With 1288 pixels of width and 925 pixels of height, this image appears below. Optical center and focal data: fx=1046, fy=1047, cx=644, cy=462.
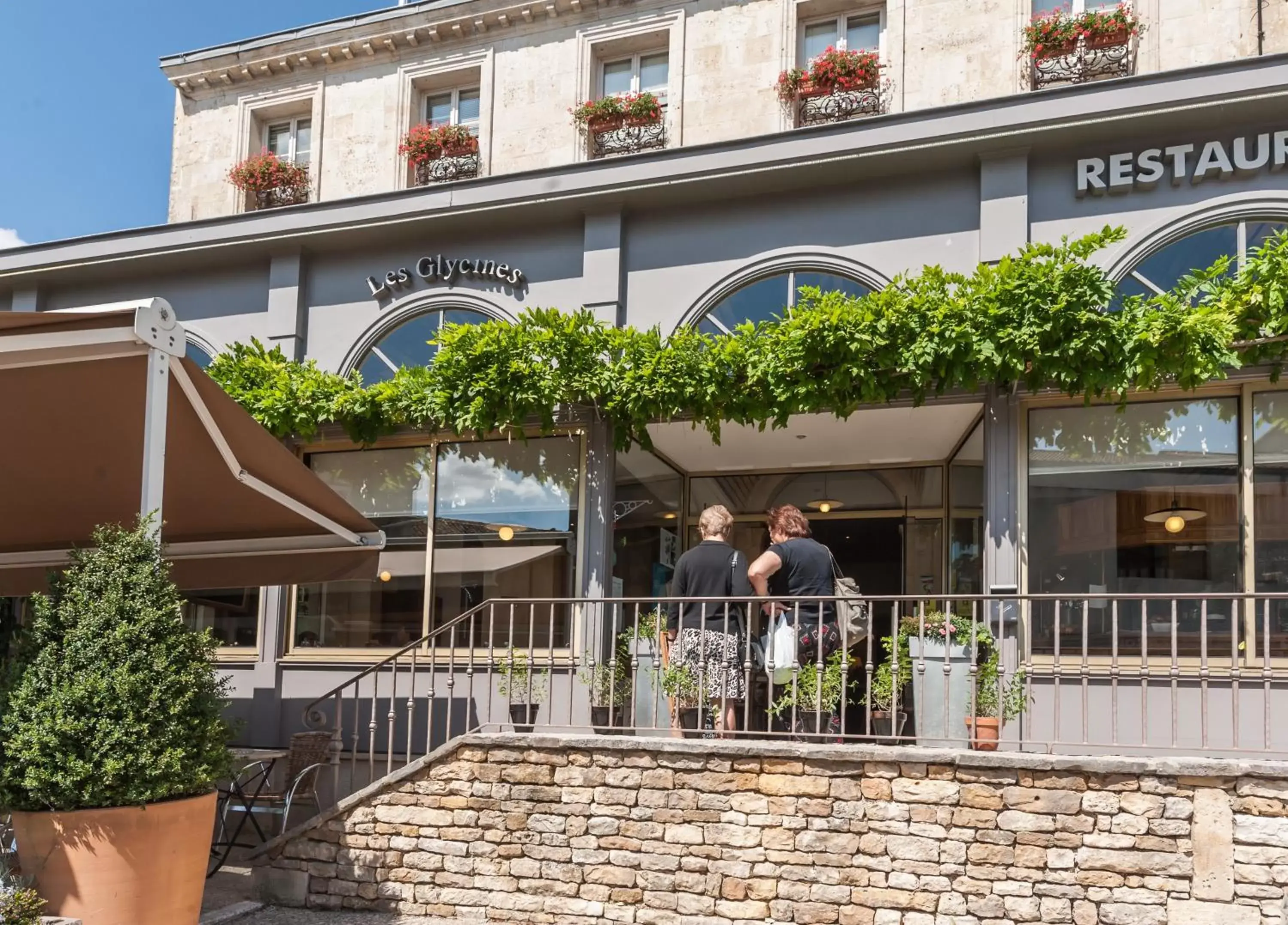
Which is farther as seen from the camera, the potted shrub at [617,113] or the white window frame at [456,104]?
the white window frame at [456,104]

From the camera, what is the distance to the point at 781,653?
616 cm

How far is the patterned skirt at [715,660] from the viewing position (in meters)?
6.20

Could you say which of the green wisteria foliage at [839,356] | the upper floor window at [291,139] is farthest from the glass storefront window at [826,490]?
the upper floor window at [291,139]

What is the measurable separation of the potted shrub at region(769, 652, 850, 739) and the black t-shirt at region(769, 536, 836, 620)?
13.1 inches

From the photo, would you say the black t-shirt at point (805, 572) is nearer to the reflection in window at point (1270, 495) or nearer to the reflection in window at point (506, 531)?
the reflection in window at point (506, 531)

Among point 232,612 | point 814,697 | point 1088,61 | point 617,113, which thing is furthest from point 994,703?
point 232,612

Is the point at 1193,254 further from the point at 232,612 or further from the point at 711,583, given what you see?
the point at 232,612

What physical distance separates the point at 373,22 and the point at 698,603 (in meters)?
7.89

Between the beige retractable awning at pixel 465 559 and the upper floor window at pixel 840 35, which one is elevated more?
the upper floor window at pixel 840 35

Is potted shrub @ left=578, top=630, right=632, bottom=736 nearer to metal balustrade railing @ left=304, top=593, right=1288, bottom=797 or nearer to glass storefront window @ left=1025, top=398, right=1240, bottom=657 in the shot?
metal balustrade railing @ left=304, top=593, right=1288, bottom=797

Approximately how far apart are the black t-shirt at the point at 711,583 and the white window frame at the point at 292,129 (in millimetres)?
7404

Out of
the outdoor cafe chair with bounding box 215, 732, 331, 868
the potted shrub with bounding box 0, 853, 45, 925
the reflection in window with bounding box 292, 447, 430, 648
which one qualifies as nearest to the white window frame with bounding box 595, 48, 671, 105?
the reflection in window with bounding box 292, 447, 430, 648

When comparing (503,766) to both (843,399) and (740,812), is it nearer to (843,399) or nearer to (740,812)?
(740,812)

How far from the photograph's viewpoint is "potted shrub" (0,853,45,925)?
373 cm
